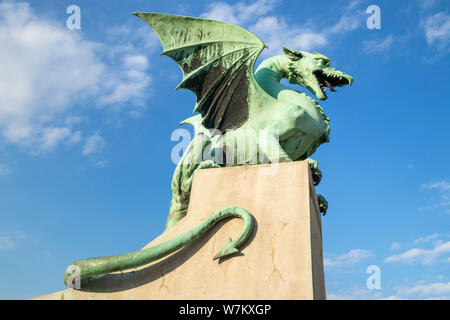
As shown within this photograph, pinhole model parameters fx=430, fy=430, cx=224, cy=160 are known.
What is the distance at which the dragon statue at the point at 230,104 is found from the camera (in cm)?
565

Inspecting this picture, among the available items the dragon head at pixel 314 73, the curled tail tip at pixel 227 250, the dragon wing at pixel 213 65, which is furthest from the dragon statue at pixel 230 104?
the curled tail tip at pixel 227 250

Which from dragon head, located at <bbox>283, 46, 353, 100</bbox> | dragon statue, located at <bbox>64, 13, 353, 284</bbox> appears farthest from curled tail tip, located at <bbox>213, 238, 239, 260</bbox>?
dragon head, located at <bbox>283, 46, 353, 100</bbox>

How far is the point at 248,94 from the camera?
19.7 ft

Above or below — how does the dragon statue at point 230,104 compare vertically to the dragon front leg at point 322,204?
above

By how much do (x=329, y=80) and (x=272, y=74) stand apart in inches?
35.2

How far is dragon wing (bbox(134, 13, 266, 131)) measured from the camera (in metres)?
5.96

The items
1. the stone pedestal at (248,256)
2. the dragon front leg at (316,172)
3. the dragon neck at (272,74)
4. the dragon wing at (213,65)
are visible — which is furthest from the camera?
the dragon neck at (272,74)

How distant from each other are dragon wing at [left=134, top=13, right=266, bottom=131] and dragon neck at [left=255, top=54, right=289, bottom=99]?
0.43 m

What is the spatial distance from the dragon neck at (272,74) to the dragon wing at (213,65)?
427mm

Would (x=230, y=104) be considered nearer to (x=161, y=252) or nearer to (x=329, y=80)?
(x=329, y=80)

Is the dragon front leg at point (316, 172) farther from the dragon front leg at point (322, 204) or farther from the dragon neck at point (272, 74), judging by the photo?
the dragon neck at point (272, 74)

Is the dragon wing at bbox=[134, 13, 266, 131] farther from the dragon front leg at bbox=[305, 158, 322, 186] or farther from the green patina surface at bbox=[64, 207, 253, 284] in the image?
the green patina surface at bbox=[64, 207, 253, 284]
